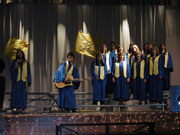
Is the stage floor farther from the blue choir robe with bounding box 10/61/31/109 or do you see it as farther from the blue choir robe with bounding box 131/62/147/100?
the blue choir robe with bounding box 131/62/147/100

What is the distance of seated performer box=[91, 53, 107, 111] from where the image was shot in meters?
8.48

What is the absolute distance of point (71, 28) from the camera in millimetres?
11109

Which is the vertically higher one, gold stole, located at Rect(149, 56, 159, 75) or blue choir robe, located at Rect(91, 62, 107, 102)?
gold stole, located at Rect(149, 56, 159, 75)

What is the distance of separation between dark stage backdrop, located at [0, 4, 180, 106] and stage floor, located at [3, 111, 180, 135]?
427 cm

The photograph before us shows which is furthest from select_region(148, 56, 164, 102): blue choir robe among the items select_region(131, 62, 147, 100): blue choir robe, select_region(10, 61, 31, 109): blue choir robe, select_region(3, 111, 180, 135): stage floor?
select_region(10, 61, 31, 109): blue choir robe

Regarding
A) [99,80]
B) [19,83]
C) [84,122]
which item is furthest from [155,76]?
[19,83]

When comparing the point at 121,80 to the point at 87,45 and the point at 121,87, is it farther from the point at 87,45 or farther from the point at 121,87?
the point at 87,45

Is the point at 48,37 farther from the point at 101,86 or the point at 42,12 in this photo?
the point at 101,86

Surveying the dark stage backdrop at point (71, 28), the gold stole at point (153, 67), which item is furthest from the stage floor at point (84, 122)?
the dark stage backdrop at point (71, 28)

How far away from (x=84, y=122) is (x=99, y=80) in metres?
2.02

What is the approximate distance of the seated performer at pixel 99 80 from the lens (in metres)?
8.48

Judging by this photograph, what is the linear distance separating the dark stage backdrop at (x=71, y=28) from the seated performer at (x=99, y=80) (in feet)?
8.14

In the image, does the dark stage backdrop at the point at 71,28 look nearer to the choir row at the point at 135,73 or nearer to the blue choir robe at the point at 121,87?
the choir row at the point at 135,73

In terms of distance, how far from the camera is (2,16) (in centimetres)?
1088
